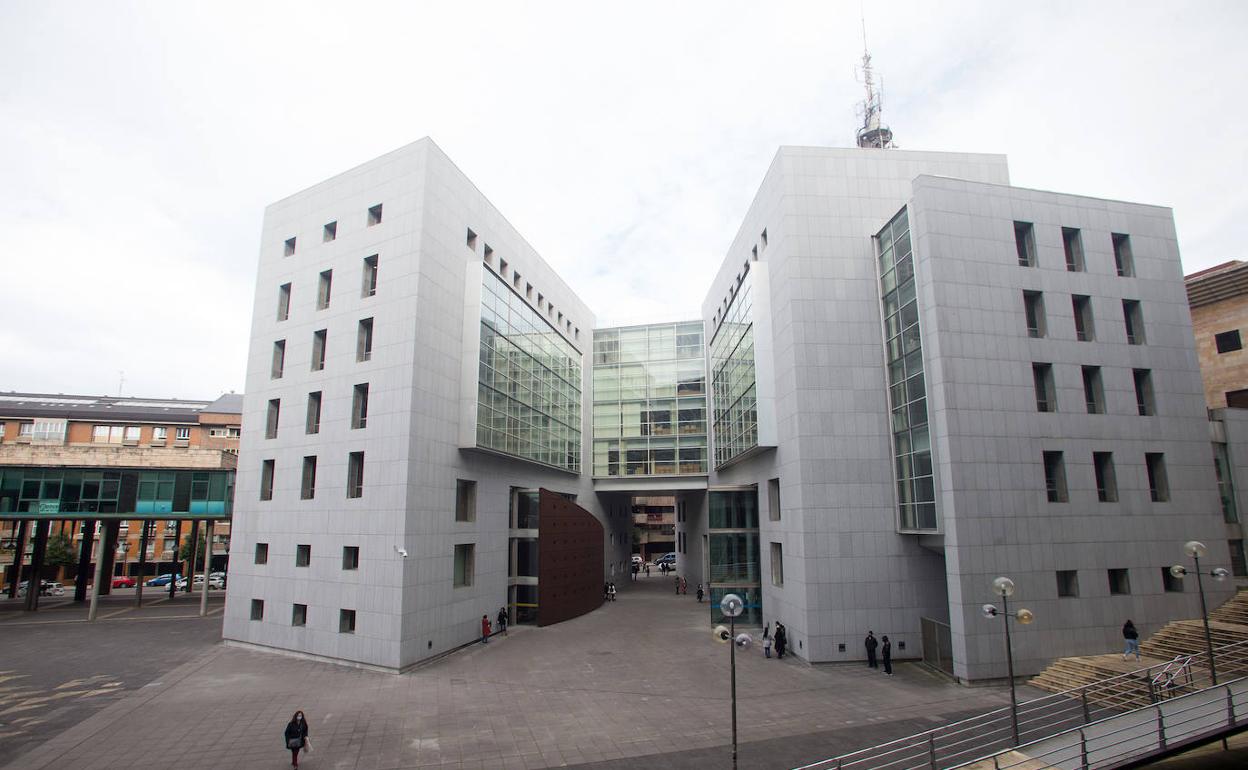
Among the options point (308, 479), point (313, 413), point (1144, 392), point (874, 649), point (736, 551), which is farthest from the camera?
point (736, 551)

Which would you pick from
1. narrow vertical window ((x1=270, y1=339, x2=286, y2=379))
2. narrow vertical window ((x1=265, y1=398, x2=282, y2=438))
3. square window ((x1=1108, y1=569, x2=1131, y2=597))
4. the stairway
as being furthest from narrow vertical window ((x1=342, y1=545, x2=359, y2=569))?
square window ((x1=1108, y1=569, x2=1131, y2=597))

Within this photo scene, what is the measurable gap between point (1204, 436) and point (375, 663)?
35125 millimetres

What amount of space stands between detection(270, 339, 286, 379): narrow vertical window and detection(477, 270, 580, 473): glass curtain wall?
429 inches

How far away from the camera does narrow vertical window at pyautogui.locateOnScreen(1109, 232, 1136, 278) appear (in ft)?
86.5

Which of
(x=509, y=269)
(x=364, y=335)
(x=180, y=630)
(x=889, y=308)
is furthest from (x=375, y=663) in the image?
(x=889, y=308)

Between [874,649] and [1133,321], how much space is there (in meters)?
17.8

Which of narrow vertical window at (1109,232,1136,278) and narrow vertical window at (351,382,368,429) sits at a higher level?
narrow vertical window at (1109,232,1136,278)

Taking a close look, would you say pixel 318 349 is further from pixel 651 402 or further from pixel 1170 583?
pixel 1170 583

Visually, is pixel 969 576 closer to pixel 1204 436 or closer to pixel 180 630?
pixel 1204 436

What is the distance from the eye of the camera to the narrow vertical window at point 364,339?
29.0 meters

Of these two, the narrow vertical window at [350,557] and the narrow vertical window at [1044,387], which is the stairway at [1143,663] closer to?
the narrow vertical window at [1044,387]

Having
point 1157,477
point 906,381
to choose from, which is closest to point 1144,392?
point 1157,477

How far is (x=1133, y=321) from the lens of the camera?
26.2m

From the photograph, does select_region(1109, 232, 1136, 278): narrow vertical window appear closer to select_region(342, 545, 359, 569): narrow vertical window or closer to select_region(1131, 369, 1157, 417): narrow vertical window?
select_region(1131, 369, 1157, 417): narrow vertical window
